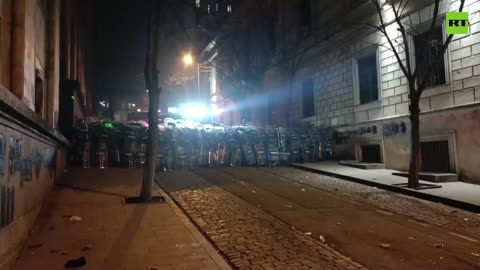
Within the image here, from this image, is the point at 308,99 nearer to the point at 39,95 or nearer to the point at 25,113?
the point at 39,95

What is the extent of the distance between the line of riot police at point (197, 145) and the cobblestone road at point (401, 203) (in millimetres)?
3504

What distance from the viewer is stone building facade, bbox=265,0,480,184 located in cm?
1165

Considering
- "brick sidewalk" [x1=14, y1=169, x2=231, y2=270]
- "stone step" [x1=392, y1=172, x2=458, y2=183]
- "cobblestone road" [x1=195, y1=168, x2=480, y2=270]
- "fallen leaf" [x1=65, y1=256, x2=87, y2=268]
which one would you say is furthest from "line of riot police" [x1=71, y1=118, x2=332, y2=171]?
"fallen leaf" [x1=65, y1=256, x2=87, y2=268]

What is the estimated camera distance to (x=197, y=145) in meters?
16.0

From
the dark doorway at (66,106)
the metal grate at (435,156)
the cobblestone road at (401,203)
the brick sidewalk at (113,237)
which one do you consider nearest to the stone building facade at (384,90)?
the metal grate at (435,156)

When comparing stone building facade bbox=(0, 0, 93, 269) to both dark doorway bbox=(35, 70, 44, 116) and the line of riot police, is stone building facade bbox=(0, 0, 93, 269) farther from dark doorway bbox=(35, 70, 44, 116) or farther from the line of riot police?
the line of riot police

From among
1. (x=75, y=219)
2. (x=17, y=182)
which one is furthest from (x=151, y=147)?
(x=17, y=182)

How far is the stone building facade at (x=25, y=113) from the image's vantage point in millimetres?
4465

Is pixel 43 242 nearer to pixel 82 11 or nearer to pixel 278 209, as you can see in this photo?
pixel 278 209

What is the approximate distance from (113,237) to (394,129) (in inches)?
476

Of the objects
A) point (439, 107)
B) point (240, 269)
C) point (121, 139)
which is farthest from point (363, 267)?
point (121, 139)

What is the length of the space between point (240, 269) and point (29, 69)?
644 centimetres

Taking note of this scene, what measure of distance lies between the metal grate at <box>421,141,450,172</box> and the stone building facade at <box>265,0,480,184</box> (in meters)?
0.03

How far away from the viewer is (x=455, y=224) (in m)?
6.99
